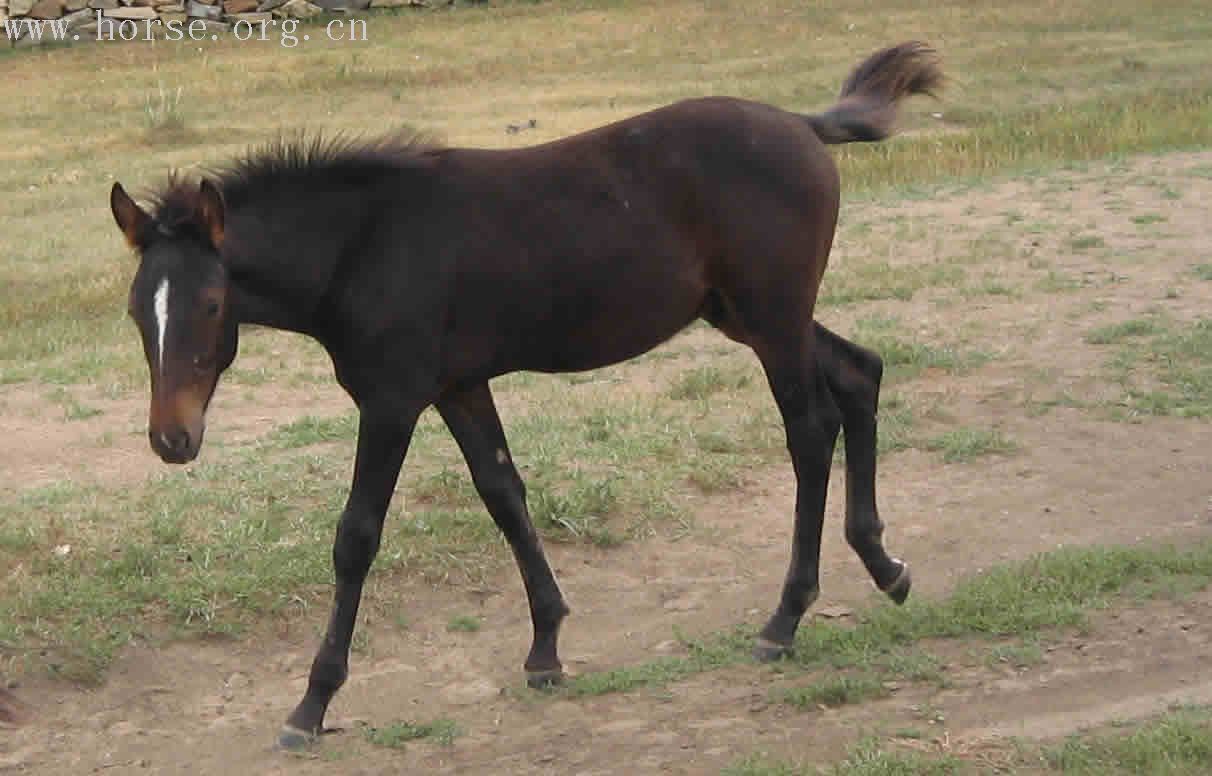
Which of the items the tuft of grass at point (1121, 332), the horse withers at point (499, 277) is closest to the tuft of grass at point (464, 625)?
the horse withers at point (499, 277)

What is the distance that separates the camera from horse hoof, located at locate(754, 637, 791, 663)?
19.5 feet

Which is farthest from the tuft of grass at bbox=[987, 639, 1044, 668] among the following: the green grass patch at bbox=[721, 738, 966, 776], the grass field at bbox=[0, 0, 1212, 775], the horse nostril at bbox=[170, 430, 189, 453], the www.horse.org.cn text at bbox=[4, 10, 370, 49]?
the www.horse.org.cn text at bbox=[4, 10, 370, 49]

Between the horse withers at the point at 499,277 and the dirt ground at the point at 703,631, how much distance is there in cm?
32

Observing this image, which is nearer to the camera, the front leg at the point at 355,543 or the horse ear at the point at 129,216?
the horse ear at the point at 129,216

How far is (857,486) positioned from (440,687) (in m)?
1.54

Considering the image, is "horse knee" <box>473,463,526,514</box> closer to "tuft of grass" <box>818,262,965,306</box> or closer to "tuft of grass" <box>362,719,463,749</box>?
"tuft of grass" <box>362,719,463,749</box>

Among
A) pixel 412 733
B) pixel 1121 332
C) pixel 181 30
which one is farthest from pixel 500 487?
pixel 181 30

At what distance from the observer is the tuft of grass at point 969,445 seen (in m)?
7.73

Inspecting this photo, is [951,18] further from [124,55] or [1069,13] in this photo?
[124,55]

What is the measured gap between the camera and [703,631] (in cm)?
629

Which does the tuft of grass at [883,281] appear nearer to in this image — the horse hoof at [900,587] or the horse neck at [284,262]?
the horse hoof at [900,587]

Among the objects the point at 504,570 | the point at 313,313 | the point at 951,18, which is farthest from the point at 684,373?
the point at 951,18

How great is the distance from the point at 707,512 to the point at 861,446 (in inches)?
45.3

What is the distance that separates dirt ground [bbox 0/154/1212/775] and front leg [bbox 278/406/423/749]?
0.12 meters
